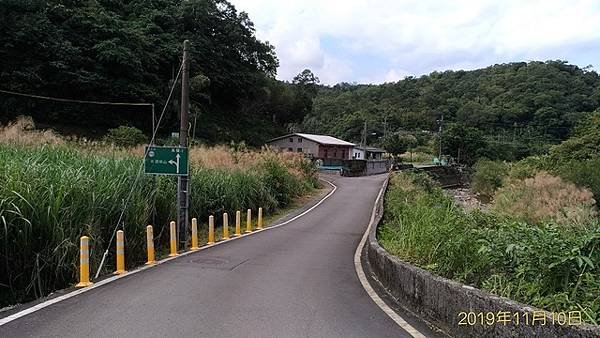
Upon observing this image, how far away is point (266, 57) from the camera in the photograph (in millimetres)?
73438

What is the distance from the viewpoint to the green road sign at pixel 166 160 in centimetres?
1243

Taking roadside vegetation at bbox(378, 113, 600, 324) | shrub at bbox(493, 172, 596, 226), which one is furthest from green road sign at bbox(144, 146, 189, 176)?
shrub at bbox(493, 172, 596, 226)

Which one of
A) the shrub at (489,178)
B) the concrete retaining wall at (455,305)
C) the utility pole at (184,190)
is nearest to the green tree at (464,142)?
the shrub at (489,178)

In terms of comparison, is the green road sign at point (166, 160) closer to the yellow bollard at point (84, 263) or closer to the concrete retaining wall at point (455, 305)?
the yellow bollard at point (84, 263)

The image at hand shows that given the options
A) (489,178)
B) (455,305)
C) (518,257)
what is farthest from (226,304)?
(489,178)

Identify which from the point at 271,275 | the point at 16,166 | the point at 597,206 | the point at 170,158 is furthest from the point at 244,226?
the point at 597,206

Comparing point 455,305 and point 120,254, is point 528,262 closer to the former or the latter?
point 455,305

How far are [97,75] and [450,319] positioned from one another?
48958mm

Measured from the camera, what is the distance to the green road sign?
40.8ft

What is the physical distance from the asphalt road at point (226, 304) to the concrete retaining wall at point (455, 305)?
48 centimetres

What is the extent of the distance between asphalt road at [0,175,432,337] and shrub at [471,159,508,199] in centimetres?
4534

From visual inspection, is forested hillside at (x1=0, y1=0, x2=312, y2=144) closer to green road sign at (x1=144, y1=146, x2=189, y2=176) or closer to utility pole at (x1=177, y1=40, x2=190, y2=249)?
utility pole at (x1=177, y1=40, x2=190, y2=249)

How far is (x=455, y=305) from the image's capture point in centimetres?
547

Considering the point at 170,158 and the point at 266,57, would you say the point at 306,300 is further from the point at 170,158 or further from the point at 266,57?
the point at 266,57
